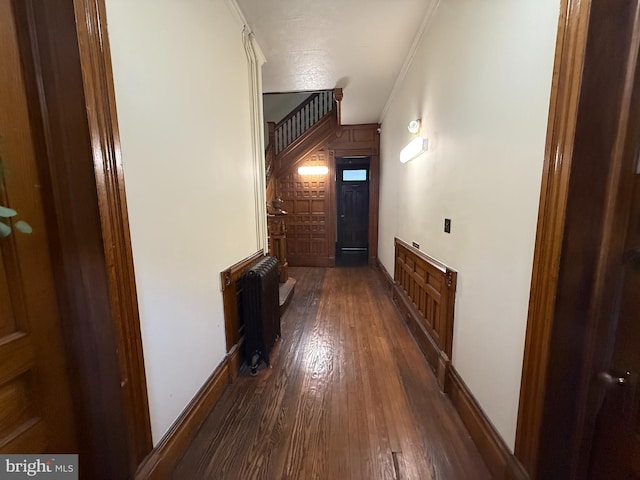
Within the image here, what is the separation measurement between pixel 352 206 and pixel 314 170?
2.34 metres

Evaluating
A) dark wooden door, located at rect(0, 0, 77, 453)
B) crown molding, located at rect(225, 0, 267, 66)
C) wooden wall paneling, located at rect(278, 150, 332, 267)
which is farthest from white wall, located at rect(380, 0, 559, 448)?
wooden wall paneling, located at rect(278, 150, 332, 267)

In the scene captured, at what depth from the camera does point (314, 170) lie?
17.5ft

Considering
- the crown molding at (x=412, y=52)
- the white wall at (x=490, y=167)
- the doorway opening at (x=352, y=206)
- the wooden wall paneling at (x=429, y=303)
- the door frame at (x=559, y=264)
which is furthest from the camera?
the doorway opening at (x=352, y=206)

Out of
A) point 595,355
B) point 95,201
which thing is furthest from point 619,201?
point 95,201

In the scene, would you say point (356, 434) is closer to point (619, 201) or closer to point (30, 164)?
point (619, 201)

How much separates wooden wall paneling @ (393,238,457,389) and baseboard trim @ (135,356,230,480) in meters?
1.54

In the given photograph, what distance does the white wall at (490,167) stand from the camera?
1.07 meters

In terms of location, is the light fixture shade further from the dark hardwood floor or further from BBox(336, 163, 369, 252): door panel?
BBox(336, 163, 369, 252): door panel

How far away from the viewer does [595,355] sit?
873mm

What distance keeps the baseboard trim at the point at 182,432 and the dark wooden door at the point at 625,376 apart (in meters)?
1.67

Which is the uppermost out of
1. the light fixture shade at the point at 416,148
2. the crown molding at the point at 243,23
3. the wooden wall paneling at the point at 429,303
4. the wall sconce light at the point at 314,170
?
the crown molding at the point at 243,23

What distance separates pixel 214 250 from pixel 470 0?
7.05 ft

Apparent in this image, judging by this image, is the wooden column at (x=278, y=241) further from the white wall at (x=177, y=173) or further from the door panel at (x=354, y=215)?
the door panel at (x=354, y=215)

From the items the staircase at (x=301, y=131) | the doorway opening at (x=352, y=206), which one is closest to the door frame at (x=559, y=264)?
the staircase at (x=301, y=131)
